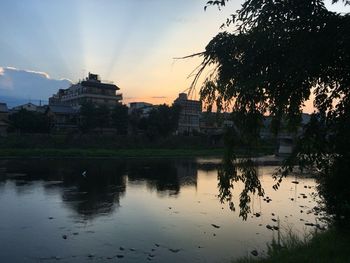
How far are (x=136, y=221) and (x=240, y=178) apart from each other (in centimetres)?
1061

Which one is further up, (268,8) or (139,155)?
(268,8)

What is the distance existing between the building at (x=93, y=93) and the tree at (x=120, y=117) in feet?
21.6

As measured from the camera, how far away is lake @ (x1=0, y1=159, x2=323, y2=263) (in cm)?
1178

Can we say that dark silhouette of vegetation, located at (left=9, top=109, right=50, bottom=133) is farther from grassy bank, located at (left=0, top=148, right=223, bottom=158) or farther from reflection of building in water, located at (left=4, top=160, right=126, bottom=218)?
reflection of building in water, located at (left=4, top=160, right=126, bottom=218)

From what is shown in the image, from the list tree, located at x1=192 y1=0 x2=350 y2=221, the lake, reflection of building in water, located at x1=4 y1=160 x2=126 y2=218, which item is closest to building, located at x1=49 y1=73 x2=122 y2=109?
reflection of building in water, located at x1=4 y1=160 x2=126 y2=218

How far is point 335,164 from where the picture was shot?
6281 millimetres

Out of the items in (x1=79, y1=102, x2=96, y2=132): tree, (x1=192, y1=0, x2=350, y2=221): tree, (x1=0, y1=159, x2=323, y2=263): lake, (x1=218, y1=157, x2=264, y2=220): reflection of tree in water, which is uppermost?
(x1=79, y1=102, x2=96, y2=132): tree

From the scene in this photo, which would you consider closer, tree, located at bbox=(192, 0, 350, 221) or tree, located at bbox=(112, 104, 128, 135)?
tree, located at bbox=(192, 0, 350, 221)

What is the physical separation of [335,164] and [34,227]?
37.2ft

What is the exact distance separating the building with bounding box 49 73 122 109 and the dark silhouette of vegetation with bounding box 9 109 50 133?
9742mm

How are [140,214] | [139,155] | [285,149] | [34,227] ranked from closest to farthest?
[34,227], [140,214], [139,155], [285,149]

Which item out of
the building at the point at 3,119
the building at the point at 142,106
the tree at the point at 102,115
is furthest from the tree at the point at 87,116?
the building at the point at 142,106

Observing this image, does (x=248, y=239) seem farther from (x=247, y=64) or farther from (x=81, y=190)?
(x=81, y=190)

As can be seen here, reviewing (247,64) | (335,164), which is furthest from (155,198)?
(247,64)
